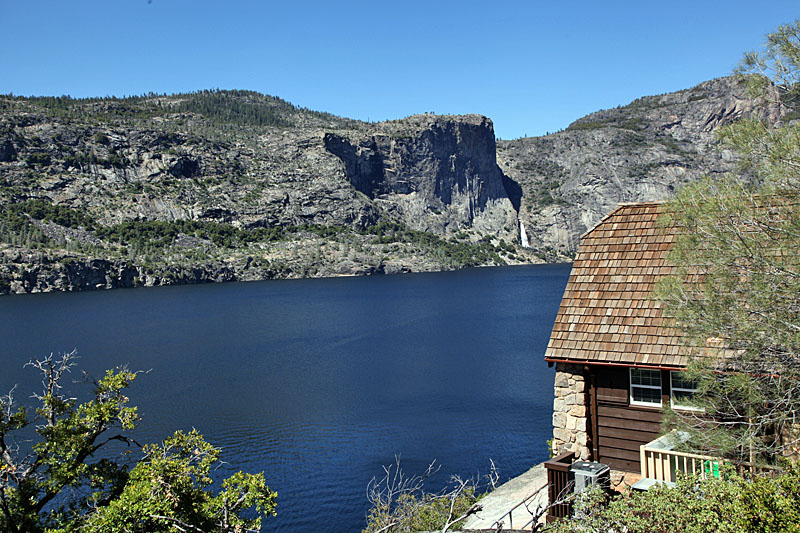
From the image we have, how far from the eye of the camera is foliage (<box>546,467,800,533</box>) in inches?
290

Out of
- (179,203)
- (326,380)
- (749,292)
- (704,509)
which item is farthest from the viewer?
(179,203)

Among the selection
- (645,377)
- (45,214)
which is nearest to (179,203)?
(45,214)

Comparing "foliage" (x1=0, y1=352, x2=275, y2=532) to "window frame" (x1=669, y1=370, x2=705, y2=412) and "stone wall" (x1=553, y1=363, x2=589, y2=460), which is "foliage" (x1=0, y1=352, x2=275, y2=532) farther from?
"window frame" (x1=669, y1=370, x2=705, y2=412)

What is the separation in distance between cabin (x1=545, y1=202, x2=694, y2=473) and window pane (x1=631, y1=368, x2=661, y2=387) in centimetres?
2

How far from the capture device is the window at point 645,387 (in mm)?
13219

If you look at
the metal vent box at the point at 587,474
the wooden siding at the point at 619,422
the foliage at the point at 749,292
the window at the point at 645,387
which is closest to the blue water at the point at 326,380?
the wooden siding at the point at 619,422

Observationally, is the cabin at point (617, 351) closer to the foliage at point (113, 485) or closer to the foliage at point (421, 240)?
the foliage at point (113, 485)

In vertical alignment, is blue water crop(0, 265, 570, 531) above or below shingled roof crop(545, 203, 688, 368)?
below

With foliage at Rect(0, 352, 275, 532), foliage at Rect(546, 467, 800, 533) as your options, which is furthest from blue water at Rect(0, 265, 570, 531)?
foliage at Rect(546, 467, 800, 533)

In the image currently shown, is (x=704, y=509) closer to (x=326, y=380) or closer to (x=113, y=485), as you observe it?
(x=113, y=485)

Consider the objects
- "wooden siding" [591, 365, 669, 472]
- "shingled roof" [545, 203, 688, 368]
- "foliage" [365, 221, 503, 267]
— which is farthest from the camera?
"foliage" [365, 221, 503, 267]

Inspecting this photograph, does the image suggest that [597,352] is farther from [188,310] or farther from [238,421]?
[188,310]

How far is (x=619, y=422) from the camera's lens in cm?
1362

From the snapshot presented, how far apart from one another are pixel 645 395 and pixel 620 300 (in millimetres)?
2021
